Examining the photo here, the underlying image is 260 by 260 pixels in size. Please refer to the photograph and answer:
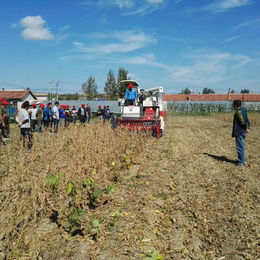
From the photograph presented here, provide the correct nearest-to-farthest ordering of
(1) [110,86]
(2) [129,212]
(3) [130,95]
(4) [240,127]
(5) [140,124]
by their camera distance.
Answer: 1. (2) [129,212]
2. (4) [240,127]
3. (5) [140,124]
4. (3) [130,95]
5. (1) [110,86]

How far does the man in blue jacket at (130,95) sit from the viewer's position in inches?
471

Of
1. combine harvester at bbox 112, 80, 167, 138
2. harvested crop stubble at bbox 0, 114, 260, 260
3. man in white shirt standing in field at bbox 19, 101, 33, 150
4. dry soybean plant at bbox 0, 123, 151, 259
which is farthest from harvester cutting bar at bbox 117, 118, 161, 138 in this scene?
dry soybean plant at bbox 0, 123, 151, 259

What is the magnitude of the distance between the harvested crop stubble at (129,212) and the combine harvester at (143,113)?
15.0ft

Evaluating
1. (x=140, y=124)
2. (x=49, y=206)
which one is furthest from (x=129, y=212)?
(x=140, y=124)

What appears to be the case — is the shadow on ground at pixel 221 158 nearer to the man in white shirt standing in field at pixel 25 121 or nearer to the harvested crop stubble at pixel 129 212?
the harvested crop stubble at pixel 129 212

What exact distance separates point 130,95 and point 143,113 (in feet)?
3.77

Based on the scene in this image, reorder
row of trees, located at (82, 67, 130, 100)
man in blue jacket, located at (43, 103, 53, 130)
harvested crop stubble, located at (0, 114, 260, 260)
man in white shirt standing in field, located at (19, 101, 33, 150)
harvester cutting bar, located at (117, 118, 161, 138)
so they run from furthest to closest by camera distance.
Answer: row of trees, located at (82, 67, 130, 100), man in blue jacket, located at (43, 103, 53, 130), harvester cutting bar, located at (117, 118, 161, 138), man in white shirt standing in field, located at (19, 101, 33, 150), harvested crop stubble, located at (0, 114, 260, 260)

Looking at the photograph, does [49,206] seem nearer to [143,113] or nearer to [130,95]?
[143,113]

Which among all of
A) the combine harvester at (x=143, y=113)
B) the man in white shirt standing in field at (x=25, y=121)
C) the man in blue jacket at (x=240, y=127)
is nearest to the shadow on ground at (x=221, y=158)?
the man in blue jacket at (x=240, y=127)

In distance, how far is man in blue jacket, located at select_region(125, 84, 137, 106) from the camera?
12.0 m

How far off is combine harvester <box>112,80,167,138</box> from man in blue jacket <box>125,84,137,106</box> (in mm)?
160

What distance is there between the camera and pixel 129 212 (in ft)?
12.7

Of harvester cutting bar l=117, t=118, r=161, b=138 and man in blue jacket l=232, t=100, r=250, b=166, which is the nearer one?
man in blue jacket l=232, t=100, r=250, b=166

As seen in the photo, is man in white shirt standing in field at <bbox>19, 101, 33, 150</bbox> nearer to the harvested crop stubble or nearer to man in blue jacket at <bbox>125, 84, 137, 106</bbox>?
the harvested crop stubble
